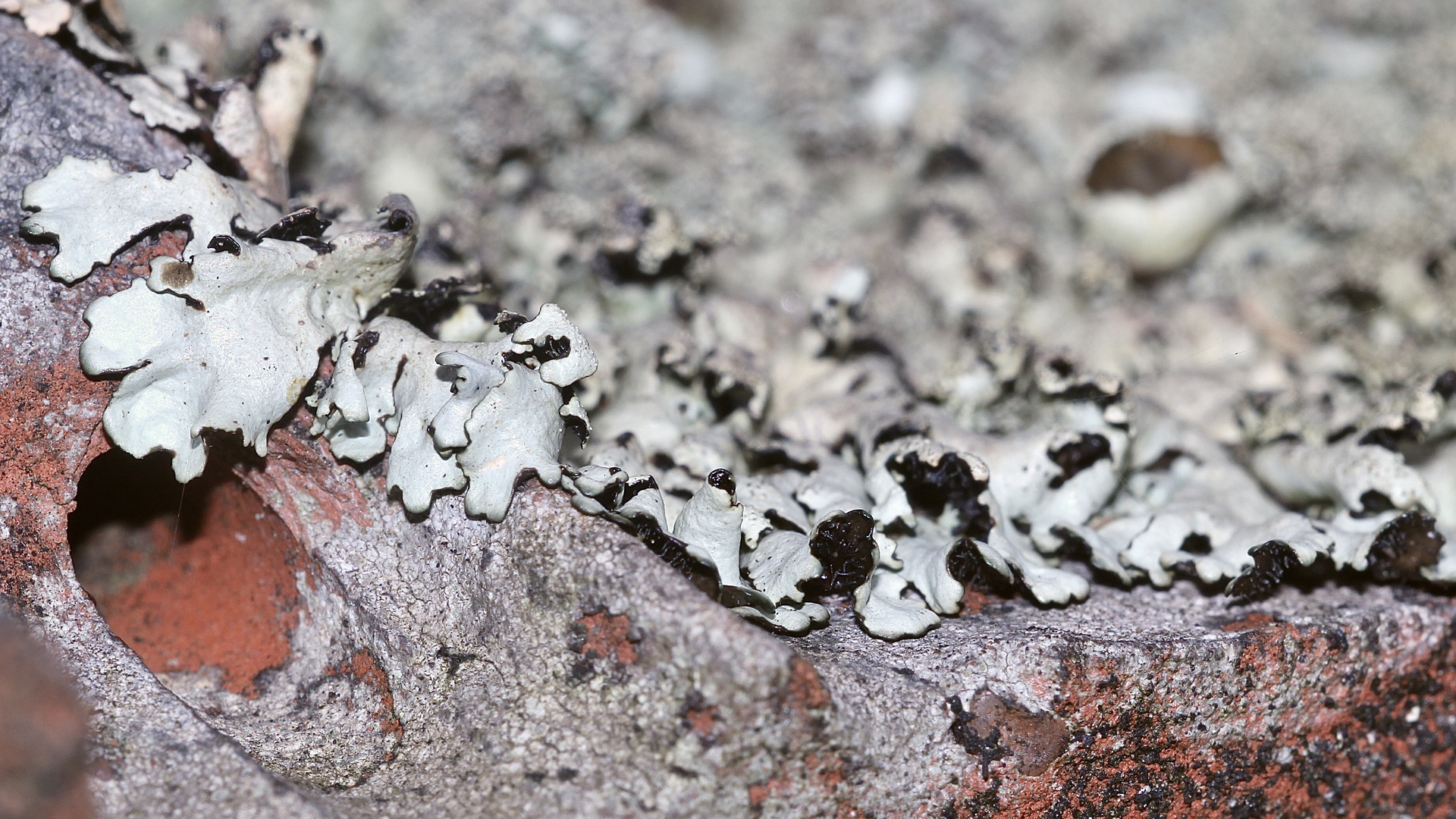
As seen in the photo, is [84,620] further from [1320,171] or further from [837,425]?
[1320,171]

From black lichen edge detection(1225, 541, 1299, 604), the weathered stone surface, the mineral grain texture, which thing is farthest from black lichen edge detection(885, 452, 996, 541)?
the weathered stone surface

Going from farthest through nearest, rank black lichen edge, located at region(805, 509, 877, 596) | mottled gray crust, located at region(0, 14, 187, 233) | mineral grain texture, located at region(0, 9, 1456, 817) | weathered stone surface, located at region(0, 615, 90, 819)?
1. mottled gray crust, located at region(0, 14, 187, 233)
2. black lichen edge, located at region(805, 509, 877, 596)
3. mineral grain texture, located at region(0, 9, 1456, 817)
4. weathered stone surface, located at region(0, 615, 90, 819)

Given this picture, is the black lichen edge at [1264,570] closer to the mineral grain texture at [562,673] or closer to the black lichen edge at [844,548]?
the mineral grain texture at [562,673]

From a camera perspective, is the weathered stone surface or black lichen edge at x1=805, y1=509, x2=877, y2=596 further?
black lichen edge at x1=805, y1=509, x2=877, y2=596

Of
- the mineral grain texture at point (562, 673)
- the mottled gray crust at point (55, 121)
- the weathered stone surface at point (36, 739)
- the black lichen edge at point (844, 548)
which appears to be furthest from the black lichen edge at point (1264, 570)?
the mottled gray crust at point (55, 121)

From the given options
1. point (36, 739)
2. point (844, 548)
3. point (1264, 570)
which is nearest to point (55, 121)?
point (36, 739)

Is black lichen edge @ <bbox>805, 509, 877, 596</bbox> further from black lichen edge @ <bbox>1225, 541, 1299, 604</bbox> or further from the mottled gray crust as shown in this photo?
the mottled gray crust

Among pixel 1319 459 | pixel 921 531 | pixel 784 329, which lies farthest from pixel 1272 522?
pixel 784 329

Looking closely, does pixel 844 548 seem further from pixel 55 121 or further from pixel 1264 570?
pixel 55 121
